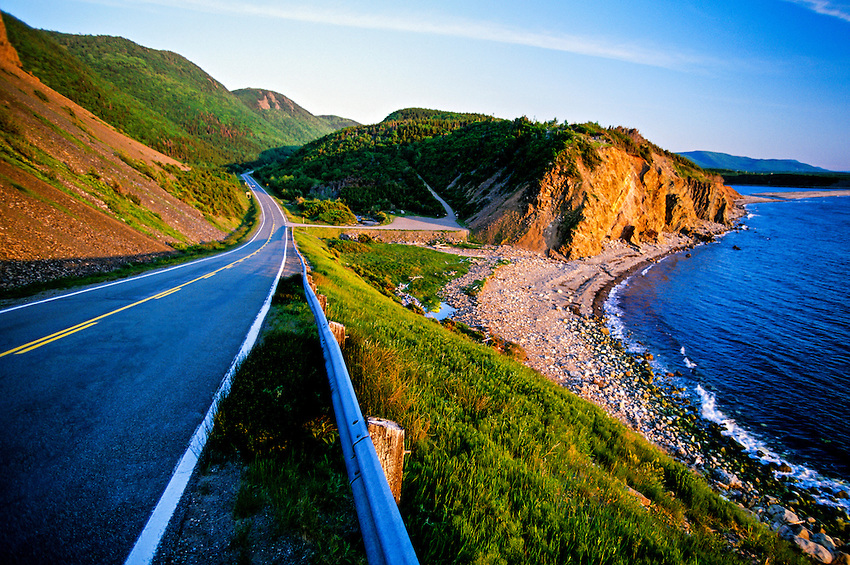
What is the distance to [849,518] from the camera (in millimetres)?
9281

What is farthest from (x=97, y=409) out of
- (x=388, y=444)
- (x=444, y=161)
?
(x=444, y=161)

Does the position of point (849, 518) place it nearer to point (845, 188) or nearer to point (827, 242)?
point (827, 242)

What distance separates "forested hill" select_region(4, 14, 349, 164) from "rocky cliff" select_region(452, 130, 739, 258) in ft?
235

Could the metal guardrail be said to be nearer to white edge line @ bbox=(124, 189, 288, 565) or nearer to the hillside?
white edge line @ bbox=(124, 189, 288, 565)

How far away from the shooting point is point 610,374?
1625 cm

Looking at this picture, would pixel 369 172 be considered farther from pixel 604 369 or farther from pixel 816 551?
pixel 816 551

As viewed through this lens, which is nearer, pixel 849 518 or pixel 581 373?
pixel 849 518

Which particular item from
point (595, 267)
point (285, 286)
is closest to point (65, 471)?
point (285, 286)

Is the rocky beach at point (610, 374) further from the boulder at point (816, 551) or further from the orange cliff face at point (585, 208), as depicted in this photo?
the orange cliff face at point (585, 208)

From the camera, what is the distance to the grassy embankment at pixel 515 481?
9.31 ft

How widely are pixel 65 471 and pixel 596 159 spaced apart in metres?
49.2

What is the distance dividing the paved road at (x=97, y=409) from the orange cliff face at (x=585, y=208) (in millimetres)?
36116

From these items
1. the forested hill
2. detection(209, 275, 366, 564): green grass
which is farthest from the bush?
the forested hill

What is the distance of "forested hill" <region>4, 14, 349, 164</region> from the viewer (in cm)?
7819
